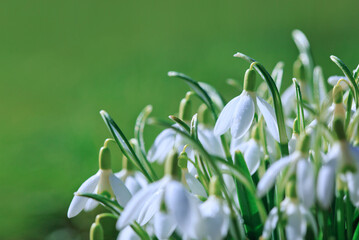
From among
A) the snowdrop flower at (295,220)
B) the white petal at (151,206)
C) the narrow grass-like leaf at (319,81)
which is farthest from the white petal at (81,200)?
the narrow grass-like leaf at (319,81)

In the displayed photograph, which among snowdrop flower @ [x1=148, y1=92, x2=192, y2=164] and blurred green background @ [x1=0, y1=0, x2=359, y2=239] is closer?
snowdrop flower @ [x1=148, y1=92, x2=192, y2=164]

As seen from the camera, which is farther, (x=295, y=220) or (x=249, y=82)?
(x=249, y=82)

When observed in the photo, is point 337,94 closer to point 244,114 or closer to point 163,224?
point 244,114

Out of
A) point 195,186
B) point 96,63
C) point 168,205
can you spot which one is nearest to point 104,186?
point 195,186

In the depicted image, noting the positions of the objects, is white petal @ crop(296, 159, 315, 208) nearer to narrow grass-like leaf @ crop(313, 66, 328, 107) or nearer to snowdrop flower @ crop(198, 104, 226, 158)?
snowdrop flower @ crop(198, 104, 226, 158)

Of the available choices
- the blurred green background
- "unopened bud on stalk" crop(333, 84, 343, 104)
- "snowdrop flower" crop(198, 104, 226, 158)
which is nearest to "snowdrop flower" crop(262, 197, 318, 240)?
"unopened bud on stalk" crop(333, 84, 343, 104)

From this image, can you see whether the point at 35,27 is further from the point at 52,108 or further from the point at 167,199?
the point at 167,199

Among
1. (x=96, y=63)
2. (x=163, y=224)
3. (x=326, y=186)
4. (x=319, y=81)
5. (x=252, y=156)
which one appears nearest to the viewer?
(x=326, y=186)

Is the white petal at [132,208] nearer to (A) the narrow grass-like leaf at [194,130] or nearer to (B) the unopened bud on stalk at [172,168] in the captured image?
(B) the unopened bud on stalk at [172,168]
